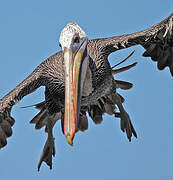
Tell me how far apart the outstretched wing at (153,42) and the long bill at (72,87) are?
120cm

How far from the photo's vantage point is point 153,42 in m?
11.4

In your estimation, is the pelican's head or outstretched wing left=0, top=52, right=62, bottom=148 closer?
the pelican's head

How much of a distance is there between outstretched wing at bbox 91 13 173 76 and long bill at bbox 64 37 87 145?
3.93 feet

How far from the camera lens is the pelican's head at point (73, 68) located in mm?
8976

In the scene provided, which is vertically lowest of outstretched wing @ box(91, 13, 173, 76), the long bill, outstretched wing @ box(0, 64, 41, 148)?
the long bill

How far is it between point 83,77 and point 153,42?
185 centimetres

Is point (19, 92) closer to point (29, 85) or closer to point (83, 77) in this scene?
point (29, 85)

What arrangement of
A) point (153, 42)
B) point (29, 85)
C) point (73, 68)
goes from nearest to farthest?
point (73, 68)
point (153, 42)
point (29, 85)

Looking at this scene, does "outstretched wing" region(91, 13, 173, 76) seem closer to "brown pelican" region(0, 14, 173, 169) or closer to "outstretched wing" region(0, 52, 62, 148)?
"brown pelican" region(0, 14, 173, 169)

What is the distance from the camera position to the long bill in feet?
29.0

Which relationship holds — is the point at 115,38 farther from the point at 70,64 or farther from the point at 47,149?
the point at 47,149

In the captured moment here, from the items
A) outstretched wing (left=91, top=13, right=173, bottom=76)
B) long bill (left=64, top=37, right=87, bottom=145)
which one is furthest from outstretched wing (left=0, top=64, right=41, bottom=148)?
long bill (left=64, top=37, right=87, bottom=145)

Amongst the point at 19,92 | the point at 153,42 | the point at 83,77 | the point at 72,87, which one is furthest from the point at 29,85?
the point at 153,42

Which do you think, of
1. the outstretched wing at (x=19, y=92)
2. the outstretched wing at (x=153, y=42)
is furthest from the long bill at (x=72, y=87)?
the outstretched wing at (x=19, y=92)
